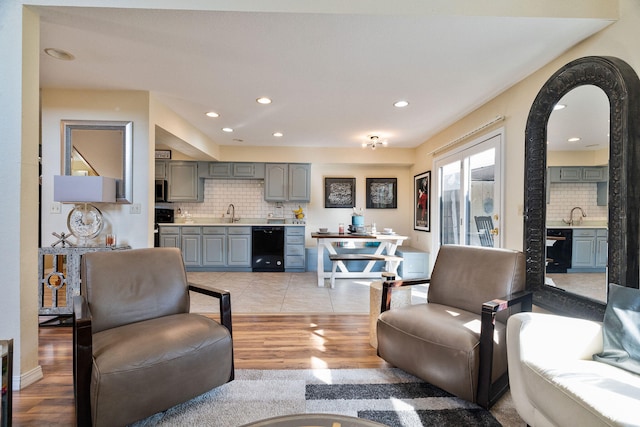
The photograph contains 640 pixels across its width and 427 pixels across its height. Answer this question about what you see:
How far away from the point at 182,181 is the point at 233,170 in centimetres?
102

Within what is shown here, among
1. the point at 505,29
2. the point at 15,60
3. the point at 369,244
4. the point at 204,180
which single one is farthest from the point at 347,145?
the point at 15,60

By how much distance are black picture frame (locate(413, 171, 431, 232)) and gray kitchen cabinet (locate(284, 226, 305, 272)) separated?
2.24 m

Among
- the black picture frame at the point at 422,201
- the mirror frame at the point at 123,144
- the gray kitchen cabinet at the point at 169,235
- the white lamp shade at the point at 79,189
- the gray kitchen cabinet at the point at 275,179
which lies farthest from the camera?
the gray kitchen cabinet at the point at 275,179

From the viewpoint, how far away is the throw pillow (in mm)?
1315

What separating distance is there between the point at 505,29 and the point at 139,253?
299cm

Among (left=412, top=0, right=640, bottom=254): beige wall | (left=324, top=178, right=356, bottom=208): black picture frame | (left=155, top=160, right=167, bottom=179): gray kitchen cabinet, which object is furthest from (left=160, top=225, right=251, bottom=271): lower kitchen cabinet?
(left=412, top=0, right=640, bottom=254): beige wall

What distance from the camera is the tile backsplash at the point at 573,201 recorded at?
198cm

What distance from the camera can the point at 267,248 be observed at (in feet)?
17.6

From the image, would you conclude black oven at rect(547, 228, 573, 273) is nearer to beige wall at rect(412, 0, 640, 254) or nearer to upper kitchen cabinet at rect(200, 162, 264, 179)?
beige wall at rect(412, 0, 640, 254)

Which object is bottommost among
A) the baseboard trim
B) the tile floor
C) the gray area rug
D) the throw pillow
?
the tile floor

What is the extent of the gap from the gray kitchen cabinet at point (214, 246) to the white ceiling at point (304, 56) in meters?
2.36

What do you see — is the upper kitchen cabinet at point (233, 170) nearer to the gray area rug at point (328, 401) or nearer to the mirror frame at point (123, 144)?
the mirror frame at point (123, 144)

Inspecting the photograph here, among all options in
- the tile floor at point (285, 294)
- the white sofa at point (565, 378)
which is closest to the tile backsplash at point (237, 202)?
the tile floor at point (285, 294)

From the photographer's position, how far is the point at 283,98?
10.5ft
